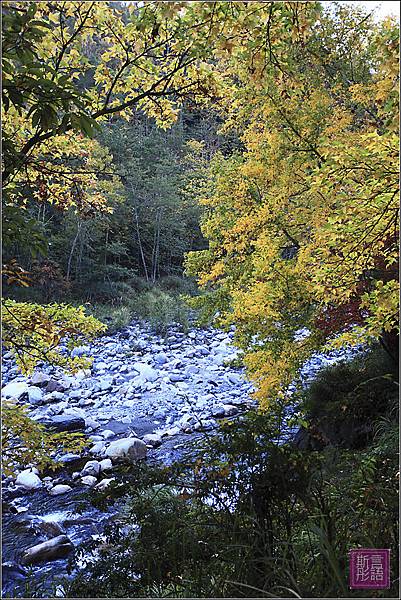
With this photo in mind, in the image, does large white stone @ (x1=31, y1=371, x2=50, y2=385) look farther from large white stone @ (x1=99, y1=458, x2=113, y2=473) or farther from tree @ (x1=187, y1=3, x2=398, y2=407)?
tree @ (x1=187, y1=3, x2=398, y2=407)

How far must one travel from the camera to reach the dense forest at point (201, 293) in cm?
136

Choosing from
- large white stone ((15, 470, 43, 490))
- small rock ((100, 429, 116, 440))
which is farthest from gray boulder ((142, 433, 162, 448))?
large white stone ((15, 470, 43, 490))

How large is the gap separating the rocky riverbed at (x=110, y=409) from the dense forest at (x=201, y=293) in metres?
0.01

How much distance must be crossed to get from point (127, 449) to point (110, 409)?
0.45 meters

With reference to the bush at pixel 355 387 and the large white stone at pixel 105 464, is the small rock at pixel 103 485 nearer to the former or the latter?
the large white stone at pixel 105 464

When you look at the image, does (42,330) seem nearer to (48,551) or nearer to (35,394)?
(35,394)

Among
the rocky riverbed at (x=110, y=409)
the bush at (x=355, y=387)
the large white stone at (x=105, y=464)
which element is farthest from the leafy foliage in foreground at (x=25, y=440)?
the bush at (x=355, y=387)

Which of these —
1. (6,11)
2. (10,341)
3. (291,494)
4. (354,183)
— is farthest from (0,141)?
(291,494)

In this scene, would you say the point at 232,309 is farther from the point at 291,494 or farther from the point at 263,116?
the point at 291,494

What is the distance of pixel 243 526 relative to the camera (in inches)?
53.7

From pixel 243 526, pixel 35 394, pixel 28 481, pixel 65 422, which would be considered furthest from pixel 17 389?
pixel 243 526

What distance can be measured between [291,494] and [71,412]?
164cm

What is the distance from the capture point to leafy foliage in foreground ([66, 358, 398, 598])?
1.31 metres

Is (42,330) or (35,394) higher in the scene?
(42,330)
